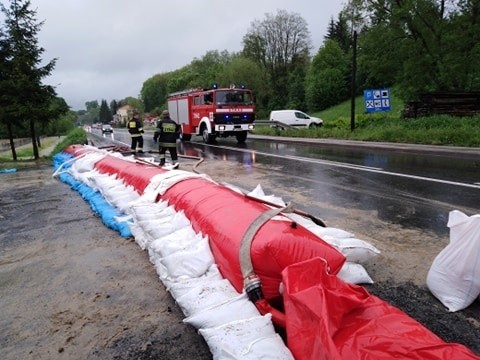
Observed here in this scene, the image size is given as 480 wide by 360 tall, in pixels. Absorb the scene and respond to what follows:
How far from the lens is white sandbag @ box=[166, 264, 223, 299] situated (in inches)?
122

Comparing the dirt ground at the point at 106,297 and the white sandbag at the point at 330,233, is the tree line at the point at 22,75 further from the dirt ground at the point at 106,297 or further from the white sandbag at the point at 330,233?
the white sandbag at the point at 330,233

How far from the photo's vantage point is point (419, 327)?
2.19m

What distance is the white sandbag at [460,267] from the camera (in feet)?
9.33

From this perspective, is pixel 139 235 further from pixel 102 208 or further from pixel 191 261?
pixel 102 208

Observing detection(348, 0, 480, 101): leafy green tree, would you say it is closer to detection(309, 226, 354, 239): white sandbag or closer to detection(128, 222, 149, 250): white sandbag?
detection(309, 226, 354, 239): white sandbag

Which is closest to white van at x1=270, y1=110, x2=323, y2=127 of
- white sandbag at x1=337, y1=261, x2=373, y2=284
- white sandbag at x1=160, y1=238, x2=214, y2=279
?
white sandbag at x1=337, y1=261, x2=373, y2=284

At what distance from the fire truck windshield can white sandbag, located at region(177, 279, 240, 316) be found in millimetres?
16745

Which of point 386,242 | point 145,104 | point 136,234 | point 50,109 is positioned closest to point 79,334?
point 136,234

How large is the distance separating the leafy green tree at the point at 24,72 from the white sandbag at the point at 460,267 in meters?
16.4

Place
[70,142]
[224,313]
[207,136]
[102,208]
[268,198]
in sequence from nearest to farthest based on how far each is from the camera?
[224,313], [268,198], [102,208], [70,142], [207,136]

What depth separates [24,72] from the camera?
51.0 feet

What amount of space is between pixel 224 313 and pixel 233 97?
1748 cm

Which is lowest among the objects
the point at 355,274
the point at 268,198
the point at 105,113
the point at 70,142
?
the point at 355,274

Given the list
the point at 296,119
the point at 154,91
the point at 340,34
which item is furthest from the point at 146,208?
the point at 154,91
